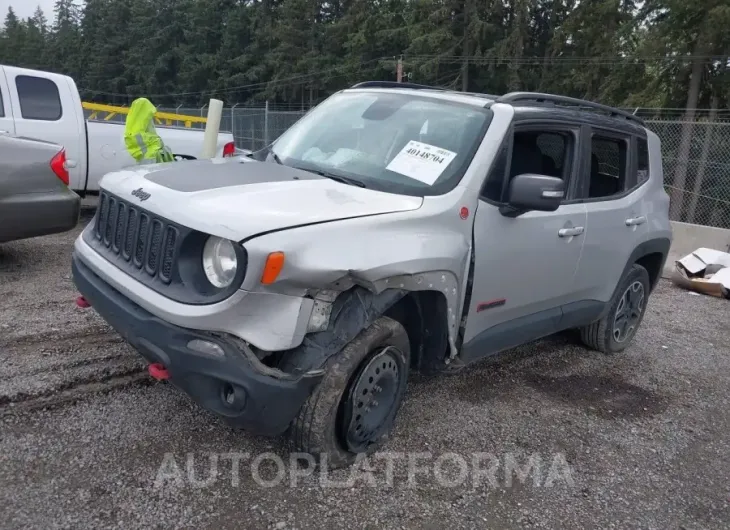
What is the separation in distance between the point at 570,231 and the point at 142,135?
5.24 meters

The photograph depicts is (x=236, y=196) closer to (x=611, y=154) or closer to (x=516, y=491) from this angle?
(x=516, y=491)

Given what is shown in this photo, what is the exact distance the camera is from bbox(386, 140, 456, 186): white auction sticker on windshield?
3.40m

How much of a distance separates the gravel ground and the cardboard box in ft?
11.4

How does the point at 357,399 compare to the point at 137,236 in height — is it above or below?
below

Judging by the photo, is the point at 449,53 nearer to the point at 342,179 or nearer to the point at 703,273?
the point at 703,273

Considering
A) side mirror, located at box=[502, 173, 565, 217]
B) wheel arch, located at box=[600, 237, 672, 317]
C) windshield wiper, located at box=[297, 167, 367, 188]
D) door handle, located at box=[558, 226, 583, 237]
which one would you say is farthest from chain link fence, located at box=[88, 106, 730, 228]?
windshield wiper, located at box=[297, 167, 367, 188]

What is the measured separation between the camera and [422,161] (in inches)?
137

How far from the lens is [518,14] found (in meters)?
29.5

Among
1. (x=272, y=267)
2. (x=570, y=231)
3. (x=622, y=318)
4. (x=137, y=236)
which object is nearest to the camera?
(x=272, y=267)

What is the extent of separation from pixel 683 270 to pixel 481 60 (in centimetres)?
2433

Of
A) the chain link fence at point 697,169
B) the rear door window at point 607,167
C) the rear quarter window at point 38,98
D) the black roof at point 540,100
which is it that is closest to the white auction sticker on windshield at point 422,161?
the black roof at point 540,100

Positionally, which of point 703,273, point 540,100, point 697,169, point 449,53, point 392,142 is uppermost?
point 449,53

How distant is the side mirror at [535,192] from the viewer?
3.34 meters

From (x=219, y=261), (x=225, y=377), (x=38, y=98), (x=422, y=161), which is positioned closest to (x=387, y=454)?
(x=225, y=377)
